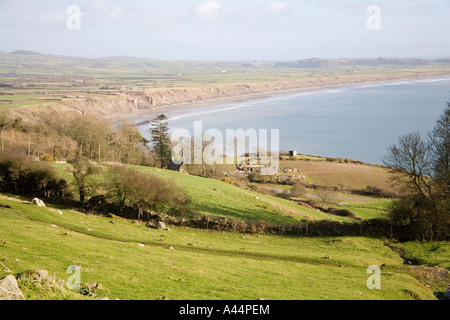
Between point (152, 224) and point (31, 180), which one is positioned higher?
point (31, 180)

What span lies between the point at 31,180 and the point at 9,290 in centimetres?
2571

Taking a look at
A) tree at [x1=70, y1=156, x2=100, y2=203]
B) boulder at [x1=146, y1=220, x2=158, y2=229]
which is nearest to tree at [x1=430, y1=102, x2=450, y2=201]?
boulder at [x1=146, y1=220, x2=158, y2=229]

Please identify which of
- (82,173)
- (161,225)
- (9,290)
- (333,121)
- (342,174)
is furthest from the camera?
(333,121)

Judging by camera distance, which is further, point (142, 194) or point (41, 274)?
point (142, 194)

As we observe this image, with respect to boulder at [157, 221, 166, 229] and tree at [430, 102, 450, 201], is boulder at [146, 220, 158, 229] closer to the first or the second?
boulder at [157, 221, 166, 229]

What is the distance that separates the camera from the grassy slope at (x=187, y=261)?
16031 millimetres

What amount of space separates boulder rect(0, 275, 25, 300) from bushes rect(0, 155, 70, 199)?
963 inches

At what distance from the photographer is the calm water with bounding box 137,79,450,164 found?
106m

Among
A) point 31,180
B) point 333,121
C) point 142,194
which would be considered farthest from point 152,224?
point 333,121

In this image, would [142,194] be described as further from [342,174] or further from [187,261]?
[342,174]

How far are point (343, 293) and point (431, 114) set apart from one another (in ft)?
473

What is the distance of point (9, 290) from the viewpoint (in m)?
10.9

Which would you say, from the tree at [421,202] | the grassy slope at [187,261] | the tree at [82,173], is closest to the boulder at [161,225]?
the grassy slope at [187,261]

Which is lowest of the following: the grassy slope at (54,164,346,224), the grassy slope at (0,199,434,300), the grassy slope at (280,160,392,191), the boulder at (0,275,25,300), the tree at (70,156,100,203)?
the grassy slope at (280,160,392,191)
